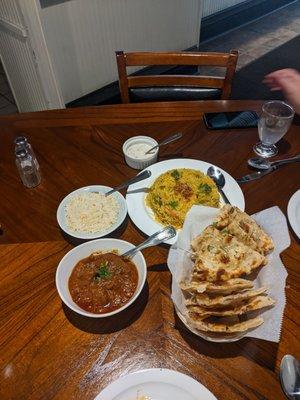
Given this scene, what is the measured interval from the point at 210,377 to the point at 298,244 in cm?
66

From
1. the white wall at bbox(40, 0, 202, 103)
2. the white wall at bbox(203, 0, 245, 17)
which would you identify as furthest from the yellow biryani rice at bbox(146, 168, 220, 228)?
the white wall at bbox(203, 0, 245, 17)

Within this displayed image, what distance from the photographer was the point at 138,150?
1.79 m

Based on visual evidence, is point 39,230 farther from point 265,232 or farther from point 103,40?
point 103,40

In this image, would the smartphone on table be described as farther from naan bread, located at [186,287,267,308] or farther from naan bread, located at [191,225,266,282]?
naan bread, located at [186,287,267,308]

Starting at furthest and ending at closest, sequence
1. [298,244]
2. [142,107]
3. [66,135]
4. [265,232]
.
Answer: [142,107] → [66,135] → [298,244] → [265,232]

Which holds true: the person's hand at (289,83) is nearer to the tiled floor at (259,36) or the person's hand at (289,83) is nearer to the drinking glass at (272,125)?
the drinking glass at (272,125)

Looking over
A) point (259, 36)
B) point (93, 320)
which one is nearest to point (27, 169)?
point (93, 320)

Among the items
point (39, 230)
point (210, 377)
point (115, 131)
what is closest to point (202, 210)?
point (210, 377)

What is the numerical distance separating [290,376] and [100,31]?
13.0 feet

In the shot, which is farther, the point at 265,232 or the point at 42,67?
the point at 42,67


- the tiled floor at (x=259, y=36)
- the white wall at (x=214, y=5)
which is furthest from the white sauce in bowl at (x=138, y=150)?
the white wall at (x=214, y=5)

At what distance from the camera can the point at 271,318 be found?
102 cm

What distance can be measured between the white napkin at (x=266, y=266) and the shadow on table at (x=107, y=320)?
7.0 inches

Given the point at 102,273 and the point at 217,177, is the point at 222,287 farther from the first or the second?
the point at 217,177
